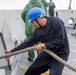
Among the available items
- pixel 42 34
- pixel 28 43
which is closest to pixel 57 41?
pixel 42 34

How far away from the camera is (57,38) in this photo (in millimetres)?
3049

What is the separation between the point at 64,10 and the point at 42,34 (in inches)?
281

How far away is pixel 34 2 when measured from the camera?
462 cm

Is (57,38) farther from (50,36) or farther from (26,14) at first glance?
(26,14)

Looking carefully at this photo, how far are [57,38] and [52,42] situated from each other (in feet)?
0.27

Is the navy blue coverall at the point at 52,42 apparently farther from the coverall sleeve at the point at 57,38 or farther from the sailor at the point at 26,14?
the sailor at the point at 26,14

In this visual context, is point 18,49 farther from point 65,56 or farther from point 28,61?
point 28,61

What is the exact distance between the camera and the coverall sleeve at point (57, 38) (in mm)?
3035

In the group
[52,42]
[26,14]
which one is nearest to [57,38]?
[52,42]

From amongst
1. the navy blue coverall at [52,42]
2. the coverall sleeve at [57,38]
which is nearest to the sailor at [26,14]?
the navy blue coverall at [52,42]

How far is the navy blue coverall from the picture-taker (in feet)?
10.0

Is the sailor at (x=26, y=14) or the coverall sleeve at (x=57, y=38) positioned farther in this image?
the sailor at (x=26, y=14)

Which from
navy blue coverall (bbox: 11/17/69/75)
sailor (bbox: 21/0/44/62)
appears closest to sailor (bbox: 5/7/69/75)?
navy blue coverall (bbox: 11/17/69/75)

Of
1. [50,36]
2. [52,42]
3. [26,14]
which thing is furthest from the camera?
[26,14]
